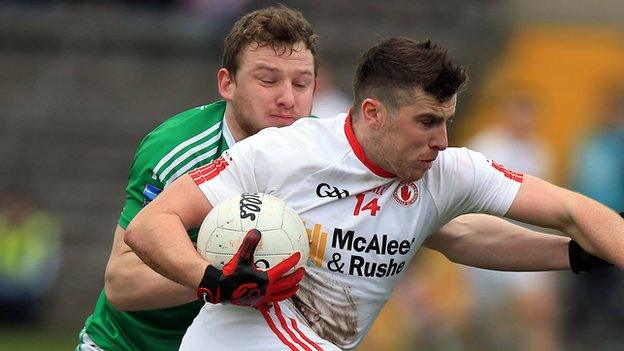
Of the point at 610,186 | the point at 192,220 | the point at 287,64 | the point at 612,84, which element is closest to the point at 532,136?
the point at 610,186

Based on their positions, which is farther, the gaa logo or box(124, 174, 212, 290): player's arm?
the gaa logo

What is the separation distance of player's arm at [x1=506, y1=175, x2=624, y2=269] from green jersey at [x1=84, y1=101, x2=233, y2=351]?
4.61ft

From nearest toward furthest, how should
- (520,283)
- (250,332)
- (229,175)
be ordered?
(250,332)
(229,175)
(520,283)

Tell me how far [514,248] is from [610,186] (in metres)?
5.75

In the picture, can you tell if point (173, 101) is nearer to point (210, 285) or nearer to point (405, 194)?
point (405, 194)

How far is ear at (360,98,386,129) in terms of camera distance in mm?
5449

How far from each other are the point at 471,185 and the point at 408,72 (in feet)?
1.90

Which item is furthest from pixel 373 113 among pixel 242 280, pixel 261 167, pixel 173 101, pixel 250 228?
pixel 173 101

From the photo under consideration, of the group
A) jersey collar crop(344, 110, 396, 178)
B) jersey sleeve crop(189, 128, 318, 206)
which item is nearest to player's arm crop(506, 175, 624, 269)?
jersey collar crop(344, 110, 396, 178)

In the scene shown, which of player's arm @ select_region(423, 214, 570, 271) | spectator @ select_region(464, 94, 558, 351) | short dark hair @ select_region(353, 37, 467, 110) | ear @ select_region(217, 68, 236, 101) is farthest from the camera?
spectator @ select_region(464, 94, 558, 351)

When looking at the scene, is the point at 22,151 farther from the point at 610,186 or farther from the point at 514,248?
the point at 514,248

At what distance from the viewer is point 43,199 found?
16.6 m

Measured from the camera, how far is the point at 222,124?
20.8 feet

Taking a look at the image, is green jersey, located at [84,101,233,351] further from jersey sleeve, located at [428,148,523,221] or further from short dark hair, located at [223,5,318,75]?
jersey sleeve, located at [428,148,523,221]
